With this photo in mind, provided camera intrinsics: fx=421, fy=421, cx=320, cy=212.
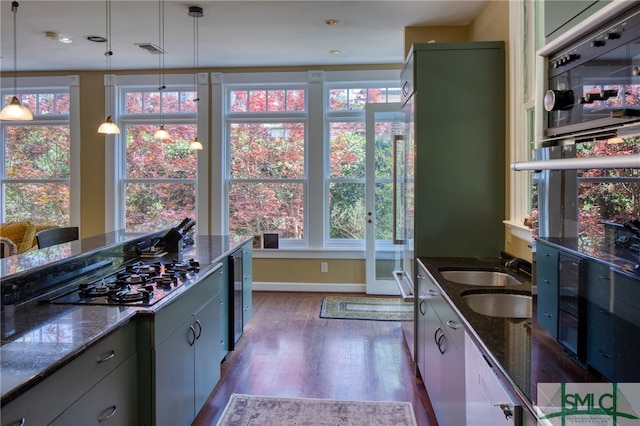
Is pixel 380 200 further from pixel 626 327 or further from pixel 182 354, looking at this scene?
pixel 626 327

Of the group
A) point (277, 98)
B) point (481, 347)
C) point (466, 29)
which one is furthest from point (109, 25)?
point (481, 347)

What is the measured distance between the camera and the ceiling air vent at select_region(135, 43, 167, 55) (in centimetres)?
450

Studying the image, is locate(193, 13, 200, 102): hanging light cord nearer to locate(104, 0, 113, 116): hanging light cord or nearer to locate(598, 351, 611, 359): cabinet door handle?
locate(104, 0, 113, 116): hanging light cord

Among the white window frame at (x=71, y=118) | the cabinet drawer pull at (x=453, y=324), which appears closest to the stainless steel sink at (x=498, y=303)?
the cabinet drawer pull at (x=453, y=324)

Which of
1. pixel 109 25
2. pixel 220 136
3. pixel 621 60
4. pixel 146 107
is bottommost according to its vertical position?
pixel 621 60

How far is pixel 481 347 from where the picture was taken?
1350 millimetres

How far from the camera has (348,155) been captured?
542cm

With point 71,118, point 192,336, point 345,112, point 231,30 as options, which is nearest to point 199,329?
point 192,336

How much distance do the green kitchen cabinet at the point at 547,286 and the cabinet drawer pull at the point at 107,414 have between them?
146 cm

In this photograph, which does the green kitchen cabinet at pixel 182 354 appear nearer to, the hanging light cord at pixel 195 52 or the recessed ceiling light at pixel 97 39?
the hanging light cord at pixel 195 52

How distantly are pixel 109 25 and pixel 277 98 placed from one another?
210cm

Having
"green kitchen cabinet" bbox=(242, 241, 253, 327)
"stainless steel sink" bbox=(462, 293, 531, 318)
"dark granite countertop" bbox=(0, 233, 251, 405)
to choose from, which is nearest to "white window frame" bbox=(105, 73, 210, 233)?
"green kitchen cabinet" bbox=(242, 241, 253, 327)

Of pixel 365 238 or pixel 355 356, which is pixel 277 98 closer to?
pixel 365 238

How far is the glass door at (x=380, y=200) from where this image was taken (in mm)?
5121
